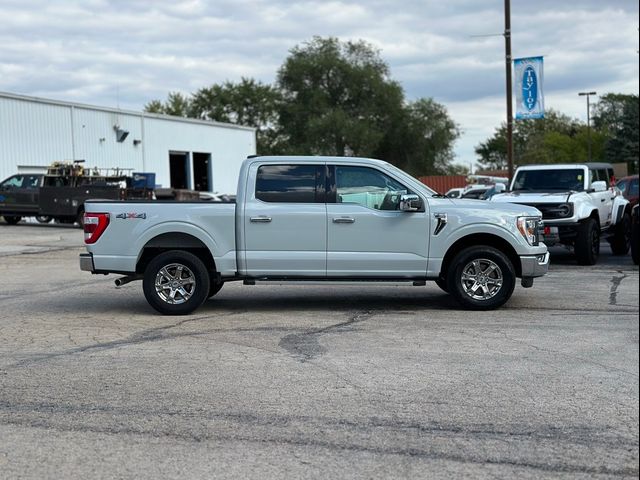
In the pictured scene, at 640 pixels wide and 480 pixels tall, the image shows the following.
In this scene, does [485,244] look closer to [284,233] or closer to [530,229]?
[530,229]

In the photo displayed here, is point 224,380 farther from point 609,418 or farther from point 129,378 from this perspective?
point 609,418

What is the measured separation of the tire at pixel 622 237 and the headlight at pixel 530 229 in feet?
28.2

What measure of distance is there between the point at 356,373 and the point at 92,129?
129ft

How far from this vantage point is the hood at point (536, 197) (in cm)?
1573

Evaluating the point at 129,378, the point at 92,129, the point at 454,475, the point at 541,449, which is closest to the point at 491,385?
the point at 541,449

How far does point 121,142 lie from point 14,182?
14.7 metres

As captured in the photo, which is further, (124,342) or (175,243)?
(175,243)

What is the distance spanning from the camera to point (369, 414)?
593 cm

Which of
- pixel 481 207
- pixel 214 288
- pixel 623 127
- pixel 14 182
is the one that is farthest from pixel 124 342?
pixel 623 127

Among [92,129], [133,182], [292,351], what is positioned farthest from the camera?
[92,129]

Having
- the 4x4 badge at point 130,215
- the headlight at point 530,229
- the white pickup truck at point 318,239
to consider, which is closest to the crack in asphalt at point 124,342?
the white pickup truck at point 318,239

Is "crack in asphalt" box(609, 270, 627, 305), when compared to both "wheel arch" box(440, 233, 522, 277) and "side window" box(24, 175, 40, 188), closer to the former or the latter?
"wheel arch" box(440, 233, 522, 277)

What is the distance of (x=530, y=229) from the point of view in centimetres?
1059

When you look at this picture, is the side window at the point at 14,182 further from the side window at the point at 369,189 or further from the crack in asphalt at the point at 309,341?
the crack in asphalt at the point at 309,341
